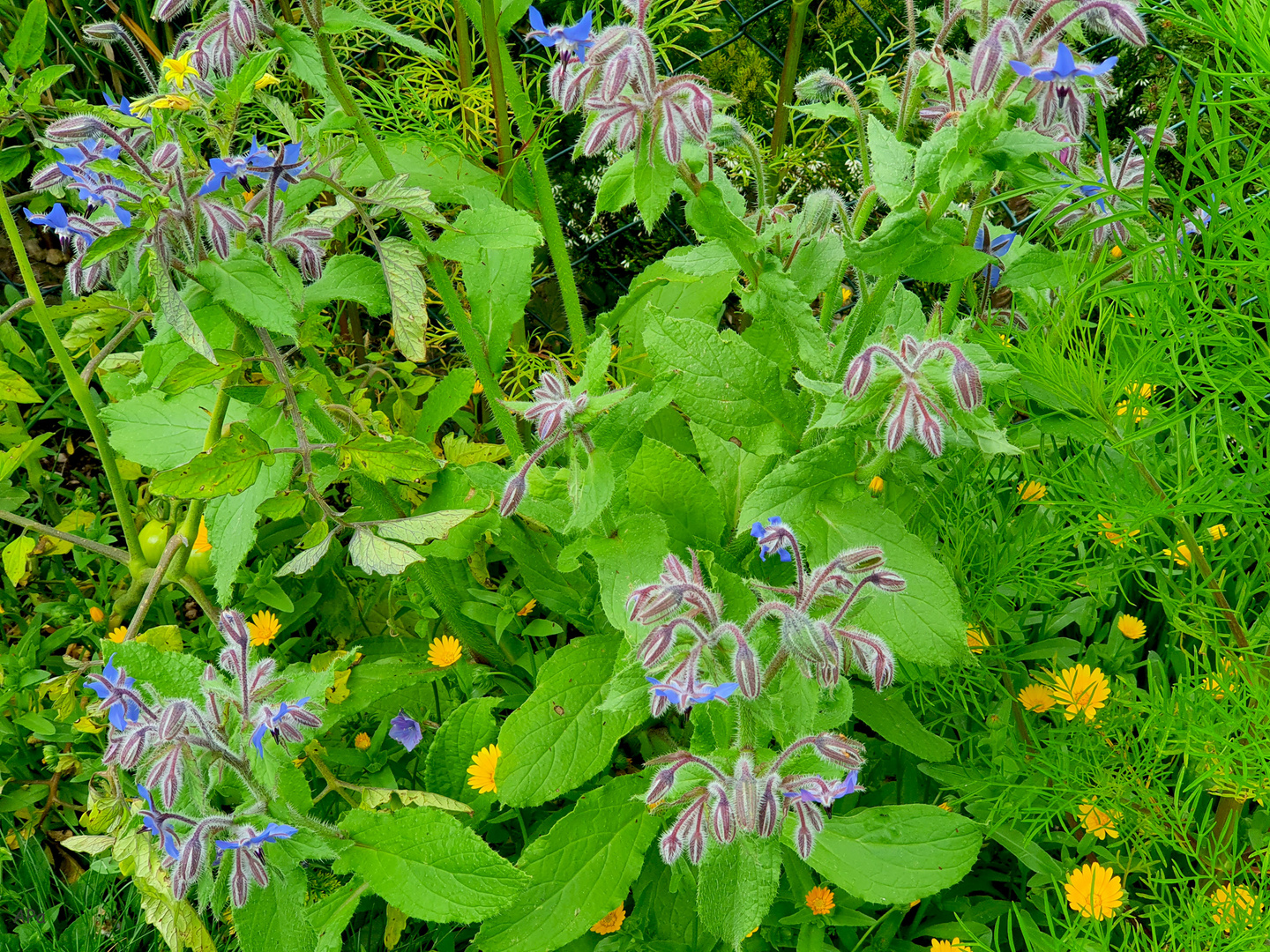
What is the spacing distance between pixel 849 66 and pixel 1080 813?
2.27 meters

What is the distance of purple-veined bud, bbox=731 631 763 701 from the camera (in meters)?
1.35

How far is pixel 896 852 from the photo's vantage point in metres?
1.75

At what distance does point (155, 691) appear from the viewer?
1.77 m

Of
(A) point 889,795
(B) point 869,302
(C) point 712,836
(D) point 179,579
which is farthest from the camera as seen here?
(D) point 179,579

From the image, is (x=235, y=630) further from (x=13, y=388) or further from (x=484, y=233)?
(x=13, y=388)

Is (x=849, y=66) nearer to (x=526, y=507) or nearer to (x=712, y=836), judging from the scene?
(x=526, y=507)

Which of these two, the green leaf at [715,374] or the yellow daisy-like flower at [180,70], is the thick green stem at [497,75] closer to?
the yellow daisy-like flower at [180,70]

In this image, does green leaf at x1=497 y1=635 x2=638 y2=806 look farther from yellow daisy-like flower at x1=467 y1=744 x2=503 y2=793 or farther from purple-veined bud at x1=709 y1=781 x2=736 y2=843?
purple-veined bud at x1=709 y1=781 x2=736 y2=843

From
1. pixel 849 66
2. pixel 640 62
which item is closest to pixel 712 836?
pixel 640 62

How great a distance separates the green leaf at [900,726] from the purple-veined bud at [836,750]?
45 centimetres

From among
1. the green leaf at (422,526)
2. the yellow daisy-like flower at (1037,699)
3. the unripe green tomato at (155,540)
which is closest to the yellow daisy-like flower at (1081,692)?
the yellow daisy-like flower at (1037,699)

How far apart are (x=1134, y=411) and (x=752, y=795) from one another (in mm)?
912

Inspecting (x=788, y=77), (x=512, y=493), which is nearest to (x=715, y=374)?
(x=512, y=493)

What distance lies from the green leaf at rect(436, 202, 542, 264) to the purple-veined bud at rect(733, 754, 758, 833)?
1000 mm
